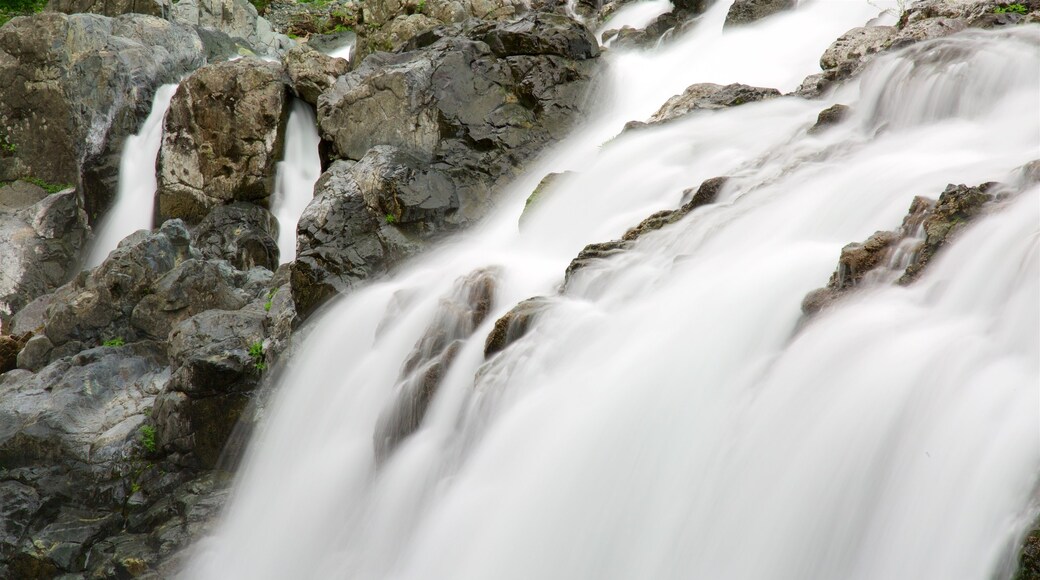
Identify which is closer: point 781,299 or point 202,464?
point 781,299

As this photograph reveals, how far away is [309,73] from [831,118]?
8.56 meters

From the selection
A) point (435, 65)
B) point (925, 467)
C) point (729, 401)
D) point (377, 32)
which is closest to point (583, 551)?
point (729, 401)

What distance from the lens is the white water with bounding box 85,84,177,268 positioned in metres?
15.3

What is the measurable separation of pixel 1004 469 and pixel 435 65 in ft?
29.4

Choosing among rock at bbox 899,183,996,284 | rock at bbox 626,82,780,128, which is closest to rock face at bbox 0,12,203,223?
rock at bbox 626,82,780,128

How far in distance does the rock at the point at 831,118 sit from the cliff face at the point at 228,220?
0.02 meters

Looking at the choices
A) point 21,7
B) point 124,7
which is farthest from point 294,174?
point 21,7

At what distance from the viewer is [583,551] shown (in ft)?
16.6

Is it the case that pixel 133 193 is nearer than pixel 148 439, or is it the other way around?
pixel 148 439

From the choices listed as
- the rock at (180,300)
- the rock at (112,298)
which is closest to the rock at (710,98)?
the rock at (180,300)

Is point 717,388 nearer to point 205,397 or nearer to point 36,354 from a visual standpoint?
point 205,397

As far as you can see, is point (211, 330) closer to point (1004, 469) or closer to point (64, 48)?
point (1004, 469)

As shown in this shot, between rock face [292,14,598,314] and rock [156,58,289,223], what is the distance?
257 centimetres

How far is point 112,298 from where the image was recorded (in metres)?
11.1
